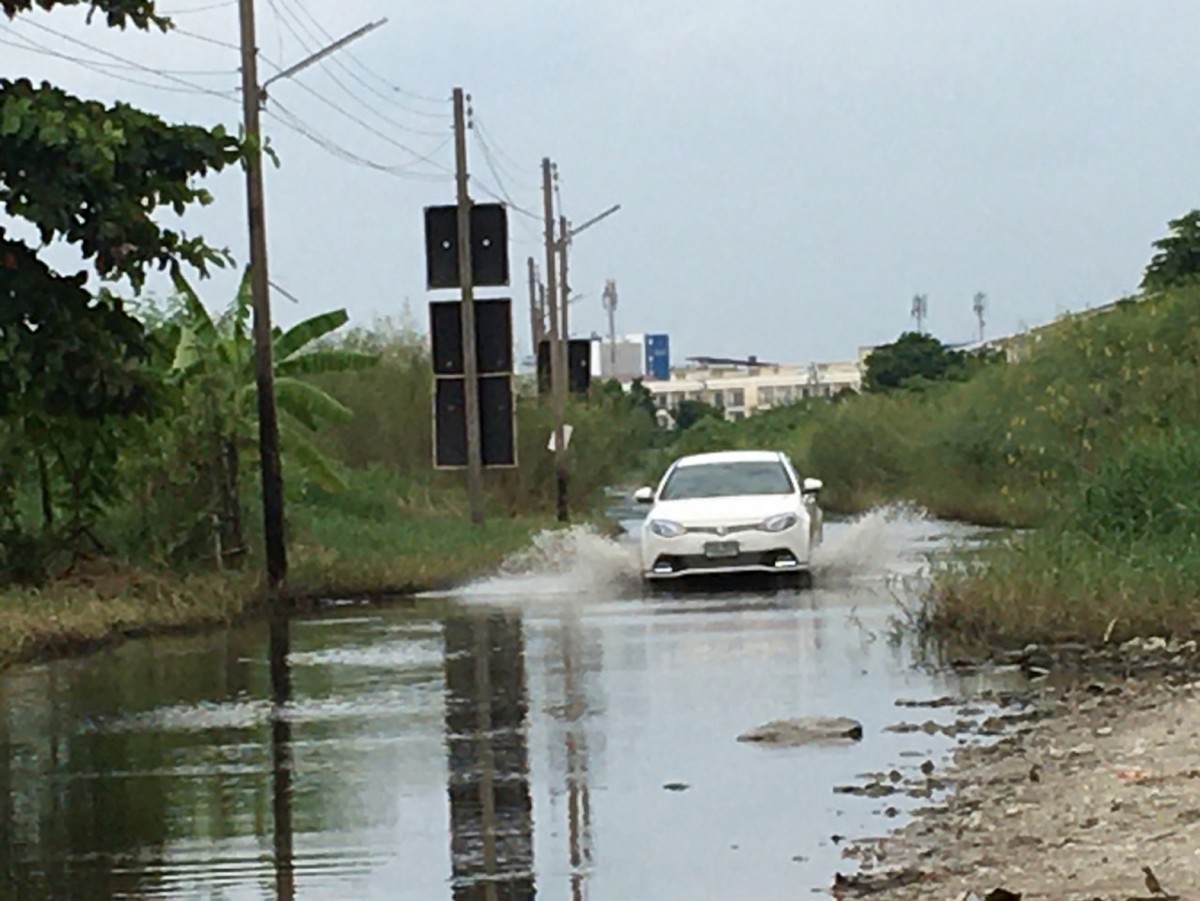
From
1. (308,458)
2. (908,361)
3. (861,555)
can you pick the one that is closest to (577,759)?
(861,555)

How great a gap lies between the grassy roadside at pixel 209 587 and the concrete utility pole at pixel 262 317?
0.54m

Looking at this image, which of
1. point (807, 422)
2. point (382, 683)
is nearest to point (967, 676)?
point (382, 683)

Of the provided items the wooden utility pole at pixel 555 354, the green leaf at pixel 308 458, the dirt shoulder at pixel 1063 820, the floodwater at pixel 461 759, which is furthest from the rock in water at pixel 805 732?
the wooden utility pole at pixel 555 354

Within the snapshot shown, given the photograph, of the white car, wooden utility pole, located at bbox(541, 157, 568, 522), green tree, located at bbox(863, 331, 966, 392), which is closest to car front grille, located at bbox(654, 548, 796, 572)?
the white car

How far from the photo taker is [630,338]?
198m

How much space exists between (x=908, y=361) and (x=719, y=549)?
86.4m

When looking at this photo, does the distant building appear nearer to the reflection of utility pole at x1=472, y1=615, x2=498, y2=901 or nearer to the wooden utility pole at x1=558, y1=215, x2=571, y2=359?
the wooden utility pole at x1=558, y1=215, x2=571, y2=359

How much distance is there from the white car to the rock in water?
11872mm

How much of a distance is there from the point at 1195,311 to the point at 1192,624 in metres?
26.2

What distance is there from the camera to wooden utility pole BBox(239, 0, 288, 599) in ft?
88.4

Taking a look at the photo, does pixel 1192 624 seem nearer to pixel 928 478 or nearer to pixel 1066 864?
pixel 1066 864

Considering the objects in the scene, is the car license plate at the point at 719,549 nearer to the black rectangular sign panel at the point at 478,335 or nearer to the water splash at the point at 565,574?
the water splash at the point at 565,574

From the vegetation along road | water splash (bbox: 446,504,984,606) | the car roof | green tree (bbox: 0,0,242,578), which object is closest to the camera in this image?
the vegetation along road

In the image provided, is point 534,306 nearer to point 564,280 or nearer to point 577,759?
point 564,280
